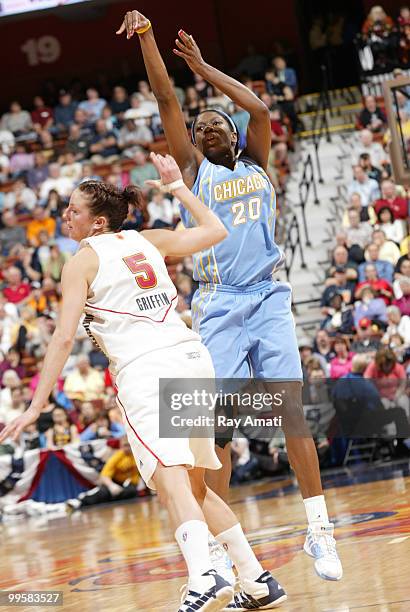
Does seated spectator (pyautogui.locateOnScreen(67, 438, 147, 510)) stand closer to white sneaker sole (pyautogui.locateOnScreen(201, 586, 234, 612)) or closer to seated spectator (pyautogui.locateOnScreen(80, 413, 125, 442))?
seated spectator (pyautogui.locateOnScreen(80, 413, 125, 442))

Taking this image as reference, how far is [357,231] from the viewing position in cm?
1499

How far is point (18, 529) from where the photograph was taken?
1163 centimetres

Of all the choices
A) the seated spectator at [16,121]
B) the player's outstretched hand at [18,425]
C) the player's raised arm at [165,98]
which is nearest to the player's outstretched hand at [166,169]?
the player's raised arm at [165,98]

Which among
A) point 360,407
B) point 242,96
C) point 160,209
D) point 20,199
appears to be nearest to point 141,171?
point 160,209

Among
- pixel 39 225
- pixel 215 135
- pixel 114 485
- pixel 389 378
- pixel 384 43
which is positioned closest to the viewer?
pixel 215 135

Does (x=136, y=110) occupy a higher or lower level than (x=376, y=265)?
higher

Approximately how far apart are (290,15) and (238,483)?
12.8 m

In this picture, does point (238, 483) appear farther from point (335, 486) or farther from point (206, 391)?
point (206, 391)

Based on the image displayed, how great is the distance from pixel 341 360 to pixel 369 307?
969mm

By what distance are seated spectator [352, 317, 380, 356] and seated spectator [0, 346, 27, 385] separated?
205 inches

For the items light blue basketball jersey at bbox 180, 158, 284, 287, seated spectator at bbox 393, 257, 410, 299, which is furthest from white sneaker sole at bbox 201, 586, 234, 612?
seated spectator at bbox 393, 257, 410, 299

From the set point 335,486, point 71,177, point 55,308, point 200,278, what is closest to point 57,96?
point 71,177

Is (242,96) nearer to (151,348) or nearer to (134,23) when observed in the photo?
(134,23)

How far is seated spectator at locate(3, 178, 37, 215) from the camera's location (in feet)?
61.9
